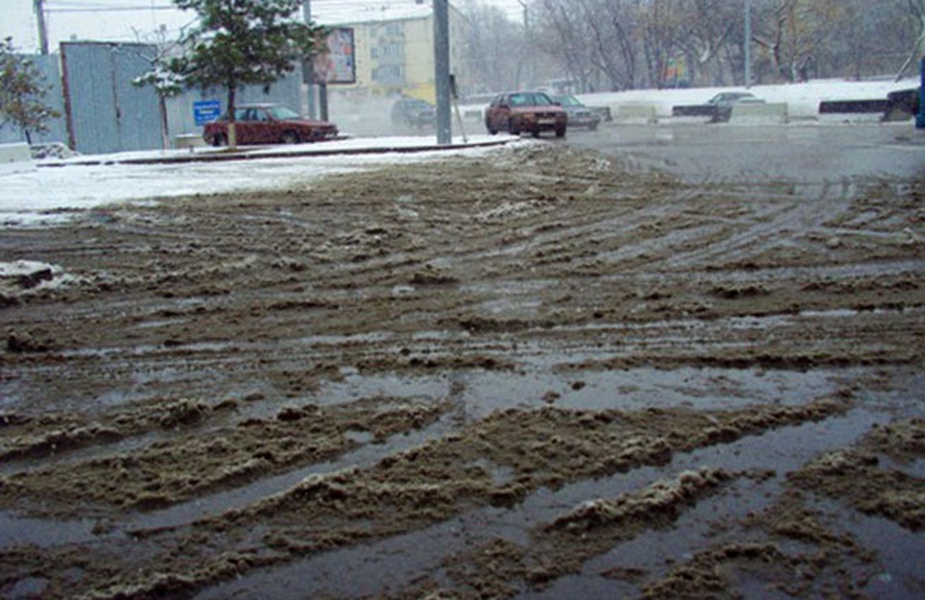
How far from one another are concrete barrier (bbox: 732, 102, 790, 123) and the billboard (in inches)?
652

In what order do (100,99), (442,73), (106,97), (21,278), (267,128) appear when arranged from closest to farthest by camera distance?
(21,278) < (442,73) < (267,128) < (100,99) < (106,97)

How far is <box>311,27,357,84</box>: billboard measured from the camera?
32.8 metres

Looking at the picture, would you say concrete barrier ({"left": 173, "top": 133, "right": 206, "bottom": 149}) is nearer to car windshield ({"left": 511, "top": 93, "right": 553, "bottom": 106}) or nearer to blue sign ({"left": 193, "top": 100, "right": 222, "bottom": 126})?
blue sign ({"left": 193, "top": 100, "right": 222, "bottom": 126})

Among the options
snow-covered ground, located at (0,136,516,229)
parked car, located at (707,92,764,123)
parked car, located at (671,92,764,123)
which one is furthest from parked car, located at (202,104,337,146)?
parked car, located at (671,92,764,123)

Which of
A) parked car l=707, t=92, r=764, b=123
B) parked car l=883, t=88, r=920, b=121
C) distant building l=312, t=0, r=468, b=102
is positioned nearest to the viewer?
parked car l=883, t=88, r=920, b=121

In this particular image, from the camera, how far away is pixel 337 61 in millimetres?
33750

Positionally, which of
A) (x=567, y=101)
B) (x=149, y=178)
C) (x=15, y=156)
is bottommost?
(x=149, y=178)

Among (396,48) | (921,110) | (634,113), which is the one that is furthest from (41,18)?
(396,48)

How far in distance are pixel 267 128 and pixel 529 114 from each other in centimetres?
871

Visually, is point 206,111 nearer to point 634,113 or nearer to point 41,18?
point 41,18

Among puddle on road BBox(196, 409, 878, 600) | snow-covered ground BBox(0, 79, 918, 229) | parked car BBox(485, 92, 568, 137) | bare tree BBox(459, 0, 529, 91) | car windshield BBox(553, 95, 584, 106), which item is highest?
bare tree BBox(459, 0, 529, 91)

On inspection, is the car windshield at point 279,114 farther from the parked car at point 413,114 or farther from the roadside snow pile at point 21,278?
the roadside snow pile at point 21,278

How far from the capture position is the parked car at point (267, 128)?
28516 mm

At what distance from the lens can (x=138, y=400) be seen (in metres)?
4.40
